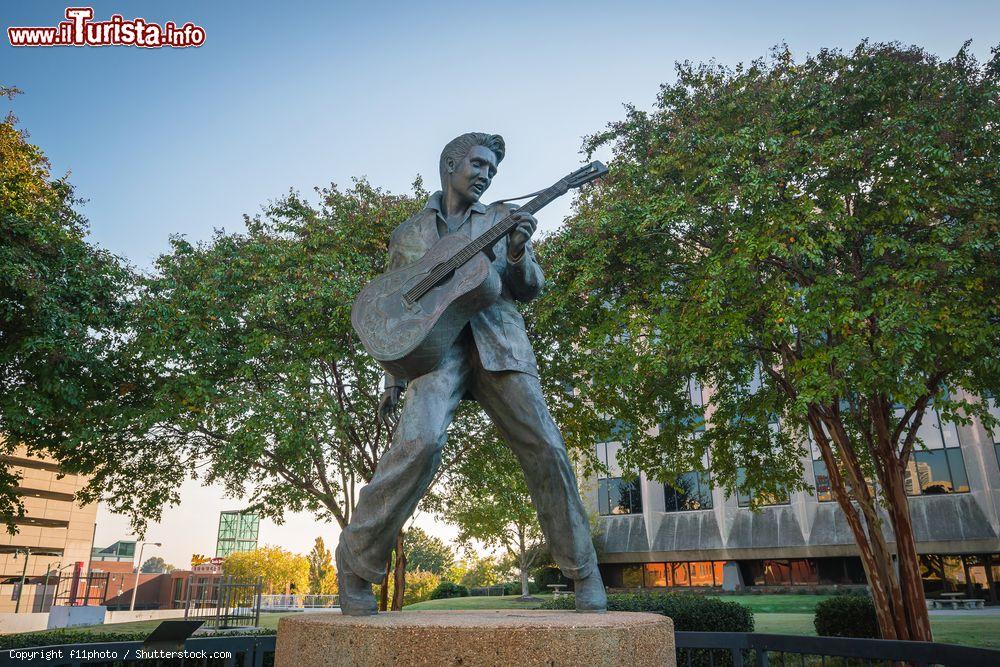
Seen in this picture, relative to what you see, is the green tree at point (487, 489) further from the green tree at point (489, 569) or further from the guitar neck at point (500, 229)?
the green tree at point (489, 569)

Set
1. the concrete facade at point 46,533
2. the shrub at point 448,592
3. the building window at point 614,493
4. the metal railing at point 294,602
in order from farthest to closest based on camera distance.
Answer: the concrete facade at point 46,533 → the metal railing at point 294,602 → the building window at point 614,493 → the shrub at point 448,592

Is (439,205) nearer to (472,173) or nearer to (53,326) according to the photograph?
(472,173)

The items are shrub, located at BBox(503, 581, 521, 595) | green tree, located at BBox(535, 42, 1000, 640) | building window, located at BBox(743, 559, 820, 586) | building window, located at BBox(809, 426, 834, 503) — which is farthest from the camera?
shrub, located at BBox(503, 581, 521, 595)

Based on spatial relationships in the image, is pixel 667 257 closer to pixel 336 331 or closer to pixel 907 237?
pixel 907 237

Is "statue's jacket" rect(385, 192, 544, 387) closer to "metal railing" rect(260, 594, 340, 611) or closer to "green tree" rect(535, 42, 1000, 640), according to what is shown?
"green tree" rect(535, 42, 1000, 640)

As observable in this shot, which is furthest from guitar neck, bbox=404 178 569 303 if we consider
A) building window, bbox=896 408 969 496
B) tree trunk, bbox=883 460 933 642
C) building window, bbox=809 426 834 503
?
building window, bbox=809 426 834 503

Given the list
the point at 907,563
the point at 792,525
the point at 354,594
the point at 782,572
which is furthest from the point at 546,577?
the point at 354,594

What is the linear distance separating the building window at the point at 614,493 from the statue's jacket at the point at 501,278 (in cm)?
3343

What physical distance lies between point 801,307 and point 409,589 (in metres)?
39.3

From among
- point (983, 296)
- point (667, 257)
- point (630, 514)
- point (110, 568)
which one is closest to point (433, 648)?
point (983, 296)

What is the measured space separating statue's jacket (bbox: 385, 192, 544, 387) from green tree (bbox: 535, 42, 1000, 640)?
20.4 ft

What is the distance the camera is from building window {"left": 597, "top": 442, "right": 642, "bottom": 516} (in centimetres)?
3697

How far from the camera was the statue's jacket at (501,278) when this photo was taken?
3.72m

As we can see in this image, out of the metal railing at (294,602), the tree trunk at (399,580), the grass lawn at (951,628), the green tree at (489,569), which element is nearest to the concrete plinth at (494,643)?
the tree trunk at (399,580)
